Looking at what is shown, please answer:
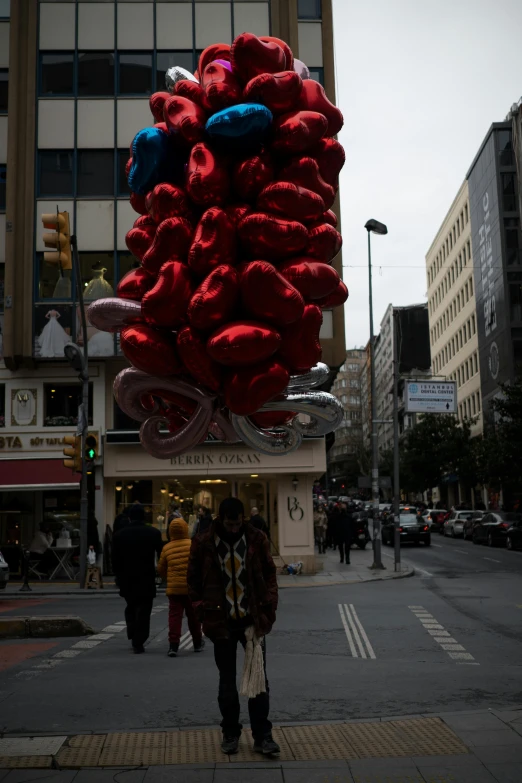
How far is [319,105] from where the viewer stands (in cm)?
587

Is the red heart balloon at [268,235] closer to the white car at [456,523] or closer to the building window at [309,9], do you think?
the building window at [309,9]

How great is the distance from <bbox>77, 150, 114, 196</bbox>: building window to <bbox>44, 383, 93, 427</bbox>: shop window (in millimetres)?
5868

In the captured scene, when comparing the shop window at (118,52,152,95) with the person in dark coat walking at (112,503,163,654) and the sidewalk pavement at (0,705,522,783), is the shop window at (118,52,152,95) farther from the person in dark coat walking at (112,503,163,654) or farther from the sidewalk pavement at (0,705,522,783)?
the sidewalk pavement at (0,705,522,783)

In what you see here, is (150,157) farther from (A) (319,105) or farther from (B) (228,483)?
(B) (228,483)

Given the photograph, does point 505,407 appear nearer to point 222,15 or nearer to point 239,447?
point 239,447

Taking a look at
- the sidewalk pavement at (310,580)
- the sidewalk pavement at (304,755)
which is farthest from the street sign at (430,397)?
the sidewalk pavement at (304,755)

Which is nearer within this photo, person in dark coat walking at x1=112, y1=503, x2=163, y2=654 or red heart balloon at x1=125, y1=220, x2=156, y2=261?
red heart balloon at x1=125, y1=220, x2=156, y2=261

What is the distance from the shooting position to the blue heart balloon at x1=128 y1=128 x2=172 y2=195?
569 cm

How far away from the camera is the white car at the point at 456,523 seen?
49.2m

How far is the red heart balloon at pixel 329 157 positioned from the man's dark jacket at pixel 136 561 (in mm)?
6412

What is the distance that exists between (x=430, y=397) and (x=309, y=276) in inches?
978

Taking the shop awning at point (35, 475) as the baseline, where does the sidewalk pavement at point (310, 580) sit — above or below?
below

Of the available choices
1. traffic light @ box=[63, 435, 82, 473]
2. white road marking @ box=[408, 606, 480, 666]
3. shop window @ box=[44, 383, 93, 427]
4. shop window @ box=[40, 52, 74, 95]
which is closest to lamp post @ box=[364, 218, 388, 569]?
shop window @ box=[44, 383, 93, 427]

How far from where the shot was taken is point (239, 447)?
2648cm
